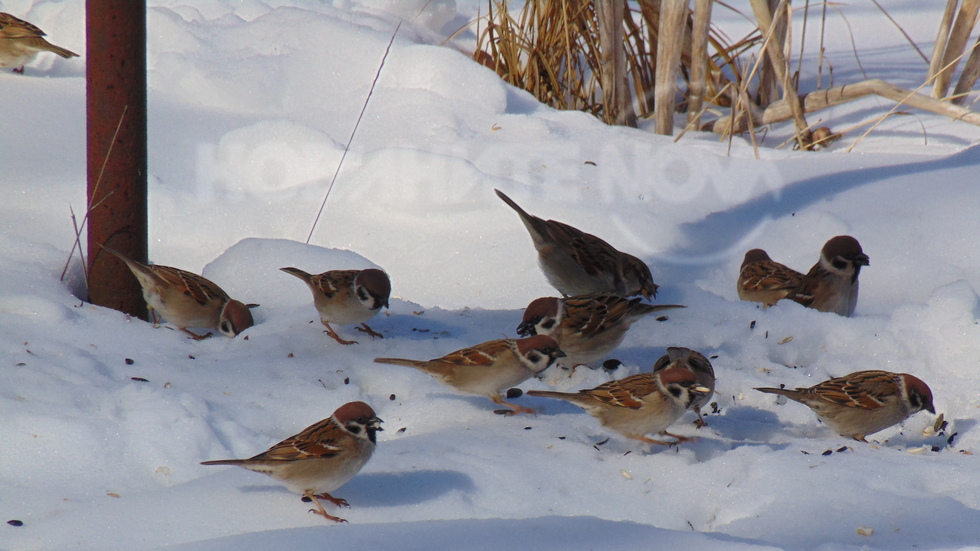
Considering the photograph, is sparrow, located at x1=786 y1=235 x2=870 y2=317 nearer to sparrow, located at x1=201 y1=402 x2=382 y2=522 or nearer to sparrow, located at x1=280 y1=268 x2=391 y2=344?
sparrow, located at x1=280 y1=268 x2=391 y2=344

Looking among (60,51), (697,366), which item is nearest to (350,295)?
(697,366)

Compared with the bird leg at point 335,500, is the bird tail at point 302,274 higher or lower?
higher

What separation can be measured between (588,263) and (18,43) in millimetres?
4977

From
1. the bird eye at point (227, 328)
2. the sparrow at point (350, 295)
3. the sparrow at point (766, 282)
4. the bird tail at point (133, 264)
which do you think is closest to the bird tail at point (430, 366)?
the sparrow at point (350, 295)

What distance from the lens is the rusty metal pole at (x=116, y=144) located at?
431 cm

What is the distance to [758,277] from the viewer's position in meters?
5.15

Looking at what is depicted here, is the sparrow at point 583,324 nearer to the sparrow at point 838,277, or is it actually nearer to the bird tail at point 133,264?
the sparrow at point 838,277

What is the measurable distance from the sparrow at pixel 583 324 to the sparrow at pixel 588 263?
0.72m

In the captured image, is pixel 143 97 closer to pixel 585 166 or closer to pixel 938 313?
pixel 585 166

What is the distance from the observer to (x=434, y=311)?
4.96m

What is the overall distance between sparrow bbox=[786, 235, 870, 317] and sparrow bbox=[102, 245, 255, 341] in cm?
308

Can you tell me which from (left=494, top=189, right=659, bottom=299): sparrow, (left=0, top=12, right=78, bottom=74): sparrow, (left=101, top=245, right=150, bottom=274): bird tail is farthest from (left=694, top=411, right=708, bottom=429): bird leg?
(left=0, top=12, right=78, bottom=74): sparrow

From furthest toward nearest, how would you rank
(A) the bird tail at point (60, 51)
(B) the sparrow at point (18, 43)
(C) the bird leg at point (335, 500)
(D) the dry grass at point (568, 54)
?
(D) the dry grass at point (568, 54)
(A) the bird tail at point (60, 51)
(B) the sparrow at point (18, 43)
(C) the bird leg at point (335, 500)

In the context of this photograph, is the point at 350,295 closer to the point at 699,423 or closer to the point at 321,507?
the point at 321,507
